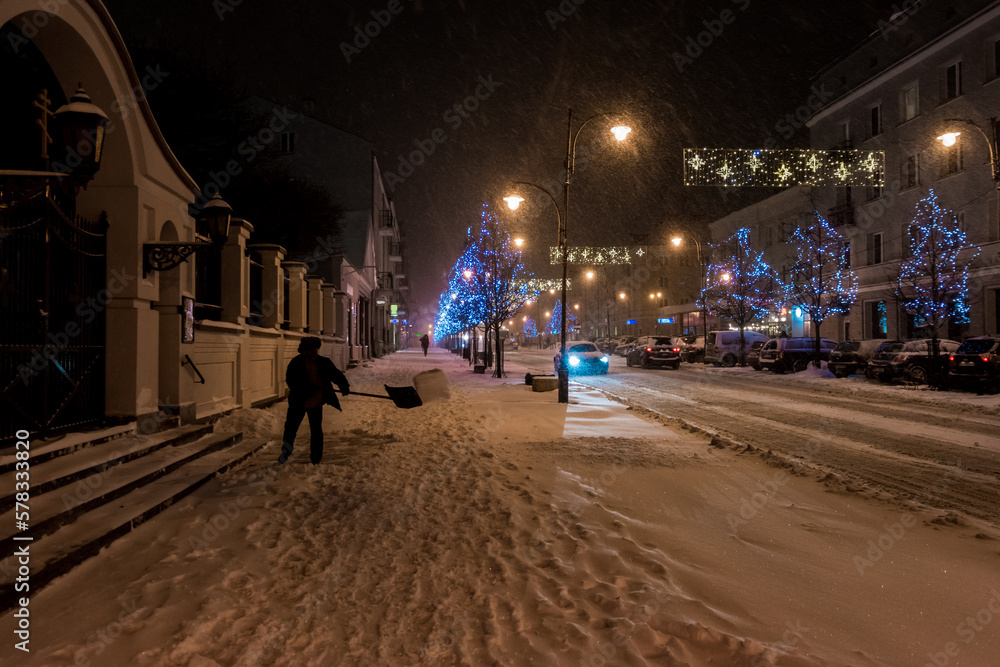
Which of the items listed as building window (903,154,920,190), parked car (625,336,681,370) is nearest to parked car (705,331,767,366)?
parked car (625,336,681,370)

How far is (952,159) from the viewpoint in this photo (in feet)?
97.1

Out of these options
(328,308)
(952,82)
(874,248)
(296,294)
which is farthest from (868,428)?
(874,248)

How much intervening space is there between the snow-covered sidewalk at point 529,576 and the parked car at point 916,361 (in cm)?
1670

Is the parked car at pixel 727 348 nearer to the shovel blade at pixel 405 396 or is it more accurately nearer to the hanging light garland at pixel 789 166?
the hanging light garland at pixel 789 166

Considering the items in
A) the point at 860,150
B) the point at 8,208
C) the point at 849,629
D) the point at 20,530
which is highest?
the point at 860,150

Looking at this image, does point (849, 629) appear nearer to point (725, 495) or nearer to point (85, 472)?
point (725, 495)

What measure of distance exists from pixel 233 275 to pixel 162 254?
355 centimetres

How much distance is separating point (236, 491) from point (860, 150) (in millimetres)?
39157

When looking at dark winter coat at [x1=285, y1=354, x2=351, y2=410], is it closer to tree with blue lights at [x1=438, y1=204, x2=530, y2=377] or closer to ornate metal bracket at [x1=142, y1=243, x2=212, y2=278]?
ornate metal bracket at [x1=142, y1=243, x2=212, y2=278]

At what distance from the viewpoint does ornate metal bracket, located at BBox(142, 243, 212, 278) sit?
813 cm

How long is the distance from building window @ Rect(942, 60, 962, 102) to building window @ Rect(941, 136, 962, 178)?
2276mm

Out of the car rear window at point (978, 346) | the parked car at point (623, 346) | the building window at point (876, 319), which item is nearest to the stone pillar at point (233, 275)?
the car rear window at point (978, 346)

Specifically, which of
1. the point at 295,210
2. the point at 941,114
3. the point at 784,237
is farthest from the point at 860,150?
the point at 295,210

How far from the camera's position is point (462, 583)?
412 cm
